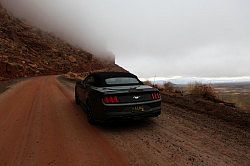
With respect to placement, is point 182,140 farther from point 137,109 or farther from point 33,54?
point 33,54

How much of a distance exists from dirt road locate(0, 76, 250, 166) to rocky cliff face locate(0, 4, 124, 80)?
32.4 m

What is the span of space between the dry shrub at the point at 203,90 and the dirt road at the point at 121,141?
5034mm

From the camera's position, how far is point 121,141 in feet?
21.4

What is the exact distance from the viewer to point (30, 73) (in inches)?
1758

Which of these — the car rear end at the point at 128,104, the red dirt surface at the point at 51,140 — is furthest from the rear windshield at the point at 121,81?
the red dirt surface at the point at 51,140

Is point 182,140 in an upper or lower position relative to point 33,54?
lower

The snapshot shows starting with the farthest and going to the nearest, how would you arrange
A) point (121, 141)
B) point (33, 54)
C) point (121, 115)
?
point (33, 54), point (121, 115), point (121, 141)

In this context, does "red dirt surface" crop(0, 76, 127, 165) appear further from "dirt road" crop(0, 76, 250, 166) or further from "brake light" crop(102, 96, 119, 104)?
"brake light" crop(102, 96, 119, 104)

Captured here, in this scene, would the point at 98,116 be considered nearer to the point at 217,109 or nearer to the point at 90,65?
the point at 217,109

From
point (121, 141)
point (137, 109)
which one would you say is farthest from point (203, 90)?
point (121, 141)

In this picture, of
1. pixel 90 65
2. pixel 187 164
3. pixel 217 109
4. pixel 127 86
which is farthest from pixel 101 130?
pixel 90 65

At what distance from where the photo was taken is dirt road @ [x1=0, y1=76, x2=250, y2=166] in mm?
5418

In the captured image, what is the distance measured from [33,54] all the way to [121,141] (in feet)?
173

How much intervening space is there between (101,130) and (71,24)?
275ft
